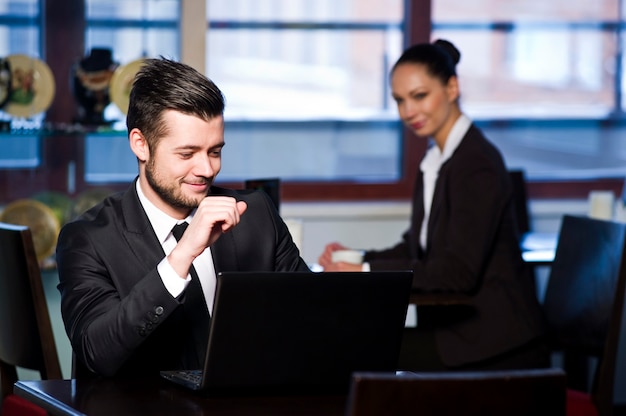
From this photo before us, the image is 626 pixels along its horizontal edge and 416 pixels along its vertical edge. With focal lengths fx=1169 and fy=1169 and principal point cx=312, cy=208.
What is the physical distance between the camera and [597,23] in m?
4.94

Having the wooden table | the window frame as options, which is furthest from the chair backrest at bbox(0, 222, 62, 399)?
the window frame

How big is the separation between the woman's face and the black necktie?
142cm

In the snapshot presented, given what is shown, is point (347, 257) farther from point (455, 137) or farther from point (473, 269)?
point (455, 137)

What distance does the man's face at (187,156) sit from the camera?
226 cm

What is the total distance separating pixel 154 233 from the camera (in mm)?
2326

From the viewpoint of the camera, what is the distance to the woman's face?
3.57 metres

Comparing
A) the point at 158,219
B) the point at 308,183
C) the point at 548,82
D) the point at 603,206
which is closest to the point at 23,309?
the point at 158,219

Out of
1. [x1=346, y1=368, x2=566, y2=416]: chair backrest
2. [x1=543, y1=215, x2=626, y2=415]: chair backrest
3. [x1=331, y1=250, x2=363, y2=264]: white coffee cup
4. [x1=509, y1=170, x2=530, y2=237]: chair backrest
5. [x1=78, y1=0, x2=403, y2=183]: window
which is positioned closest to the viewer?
[x1=346, y1=368, x2=566, y2=416]: chair backrest

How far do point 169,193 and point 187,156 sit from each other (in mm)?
86

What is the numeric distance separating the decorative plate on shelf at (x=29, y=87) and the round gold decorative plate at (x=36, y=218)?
32 cm

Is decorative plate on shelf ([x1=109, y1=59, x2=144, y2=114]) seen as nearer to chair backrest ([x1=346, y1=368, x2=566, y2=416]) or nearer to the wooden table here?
the wooden table

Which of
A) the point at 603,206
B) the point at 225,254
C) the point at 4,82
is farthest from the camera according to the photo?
the point at 603,206

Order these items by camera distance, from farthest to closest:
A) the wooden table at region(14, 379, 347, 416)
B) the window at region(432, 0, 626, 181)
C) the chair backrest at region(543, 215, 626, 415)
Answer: the window at region(432, 0, 626, 181)
the chair backrest at region(543, 215, 626, 415)
the wooden table at region(14, 379, 347, 416)

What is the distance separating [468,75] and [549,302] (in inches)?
57.9
